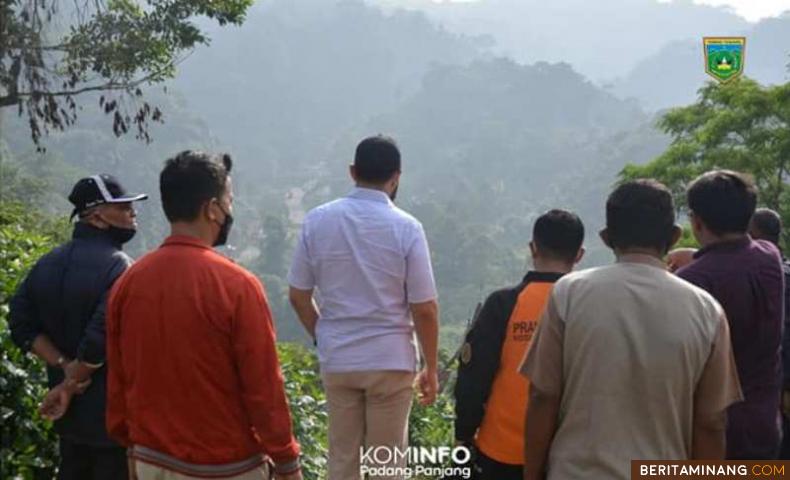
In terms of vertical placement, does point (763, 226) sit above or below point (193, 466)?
above

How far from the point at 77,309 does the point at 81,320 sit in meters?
0.04

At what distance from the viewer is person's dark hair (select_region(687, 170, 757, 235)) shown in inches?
97.5

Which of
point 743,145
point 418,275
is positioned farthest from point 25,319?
point 743,145

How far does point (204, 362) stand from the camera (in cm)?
208

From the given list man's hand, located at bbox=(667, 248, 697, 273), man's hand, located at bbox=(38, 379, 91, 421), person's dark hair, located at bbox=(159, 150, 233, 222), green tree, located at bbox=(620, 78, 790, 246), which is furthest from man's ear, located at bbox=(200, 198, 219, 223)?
green tree, located at bbox=(620, 78, 790, 246)

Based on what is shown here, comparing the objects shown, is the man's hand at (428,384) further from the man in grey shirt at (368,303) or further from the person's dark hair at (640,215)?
the person's dark hair at (640,215)

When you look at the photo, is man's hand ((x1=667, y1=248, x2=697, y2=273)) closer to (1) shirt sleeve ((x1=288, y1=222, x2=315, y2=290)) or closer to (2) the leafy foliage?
(1) shirt sleeve ((x1=288, y1=222, x2=315, y2=290))

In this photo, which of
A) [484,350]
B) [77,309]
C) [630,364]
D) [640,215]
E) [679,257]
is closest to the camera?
[630,364]

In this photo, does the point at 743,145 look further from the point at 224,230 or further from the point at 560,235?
the point at 224,230

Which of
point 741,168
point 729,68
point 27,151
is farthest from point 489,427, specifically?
point 27,151

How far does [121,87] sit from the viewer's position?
33.2 feet

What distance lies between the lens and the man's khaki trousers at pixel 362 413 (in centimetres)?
312

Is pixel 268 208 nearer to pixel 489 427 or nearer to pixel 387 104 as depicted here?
pixel 387 104

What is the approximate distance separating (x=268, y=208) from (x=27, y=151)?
2542 cm
